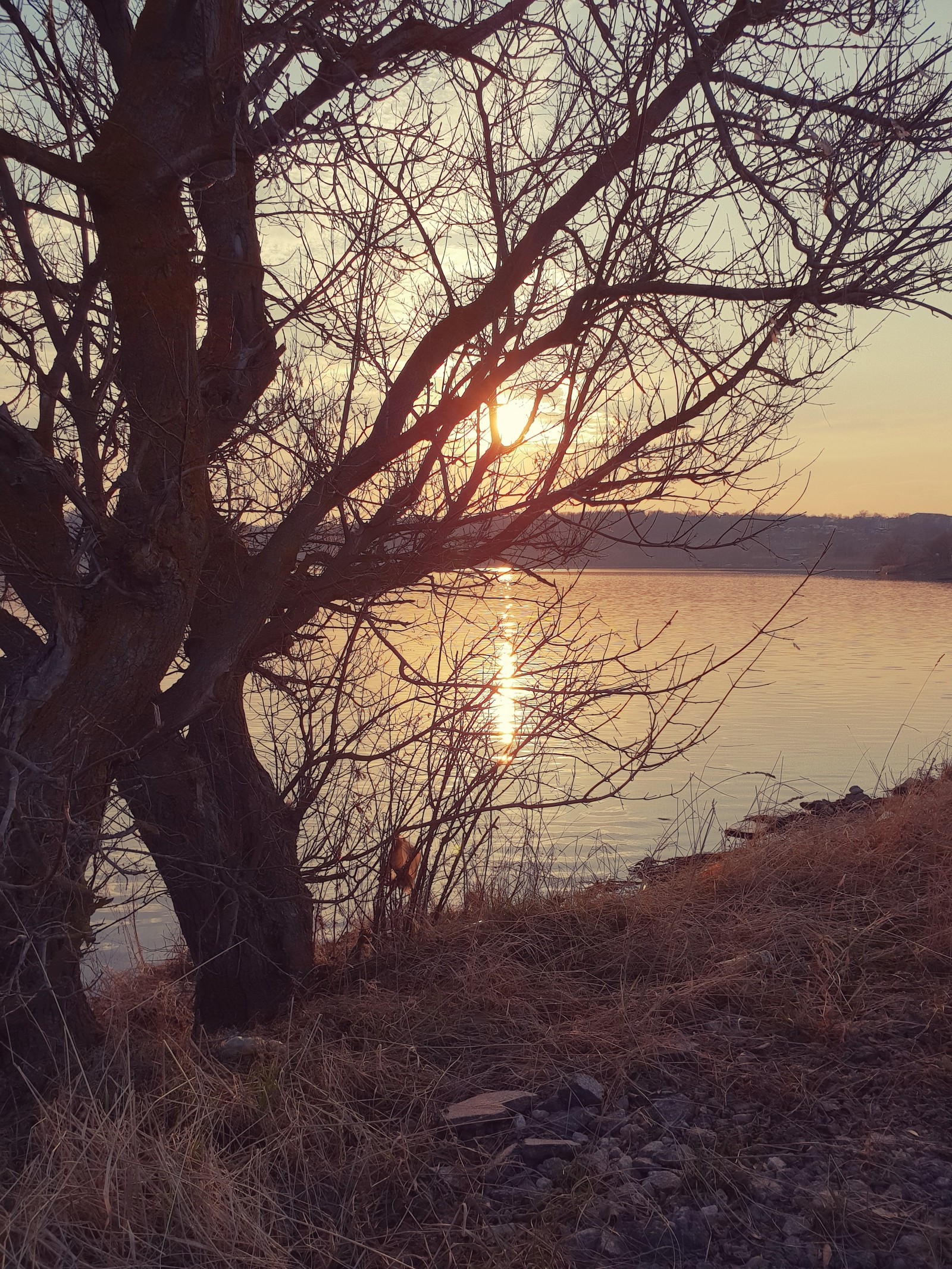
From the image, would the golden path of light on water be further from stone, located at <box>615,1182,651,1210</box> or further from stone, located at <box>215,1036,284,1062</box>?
stone, located at <box>615,1182,651,1210</box>

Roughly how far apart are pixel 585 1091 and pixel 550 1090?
131 millimetres

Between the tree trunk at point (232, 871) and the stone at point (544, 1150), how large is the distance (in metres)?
2.21

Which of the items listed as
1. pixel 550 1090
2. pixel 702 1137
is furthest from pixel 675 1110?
pixel 550 1090

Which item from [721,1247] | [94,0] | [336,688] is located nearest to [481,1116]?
[721,1247]

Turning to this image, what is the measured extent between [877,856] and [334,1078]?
3127 millimetres

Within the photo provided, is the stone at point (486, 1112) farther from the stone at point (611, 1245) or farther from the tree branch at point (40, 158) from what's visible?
the tree branch at point (40, 158)

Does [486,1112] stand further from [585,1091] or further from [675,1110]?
[675,1110]

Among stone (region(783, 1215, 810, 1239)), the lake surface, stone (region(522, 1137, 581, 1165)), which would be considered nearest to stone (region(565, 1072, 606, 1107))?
stone (region(522, 1137, 581, 1165))

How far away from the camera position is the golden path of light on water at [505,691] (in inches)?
207

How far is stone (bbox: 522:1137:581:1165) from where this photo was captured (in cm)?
284

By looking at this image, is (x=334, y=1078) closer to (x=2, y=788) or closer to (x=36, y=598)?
(x=2, y=788)

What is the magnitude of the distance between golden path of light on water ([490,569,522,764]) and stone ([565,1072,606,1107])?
2115 millimetres

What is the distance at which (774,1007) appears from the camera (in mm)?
3633

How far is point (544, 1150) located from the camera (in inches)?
112
